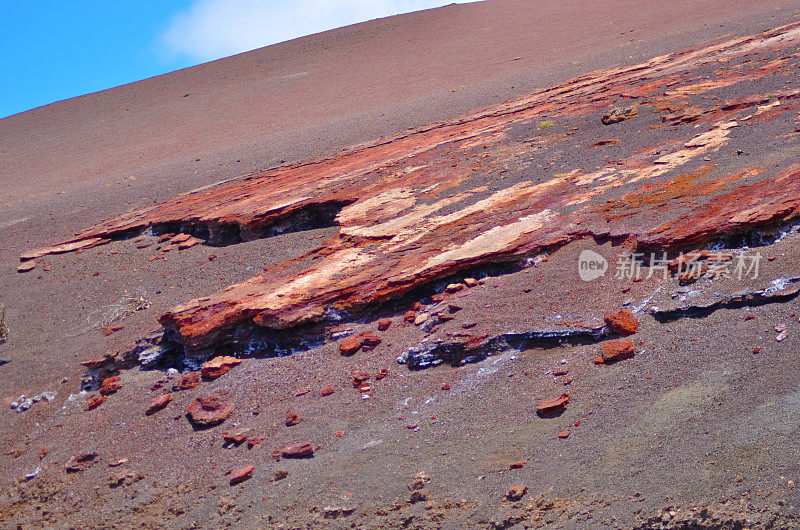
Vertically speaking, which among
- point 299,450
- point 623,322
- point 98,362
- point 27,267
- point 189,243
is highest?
point 27,267

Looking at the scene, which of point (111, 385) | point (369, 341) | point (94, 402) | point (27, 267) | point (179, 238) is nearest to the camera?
point (369, 341)

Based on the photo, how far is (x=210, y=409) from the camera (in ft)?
15.5

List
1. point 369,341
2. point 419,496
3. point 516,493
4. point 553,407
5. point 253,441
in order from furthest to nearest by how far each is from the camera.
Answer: point 369,341, point 253,441, point 553,407, point 419,496, point 516,493

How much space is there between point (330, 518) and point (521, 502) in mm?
1085

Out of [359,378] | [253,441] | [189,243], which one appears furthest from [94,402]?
[189,243]

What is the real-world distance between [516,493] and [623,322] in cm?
153

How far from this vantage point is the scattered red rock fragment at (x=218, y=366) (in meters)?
5.16

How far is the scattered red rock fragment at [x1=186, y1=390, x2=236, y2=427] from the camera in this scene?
4641mm

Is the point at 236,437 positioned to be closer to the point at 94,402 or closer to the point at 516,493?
the point at 94,402

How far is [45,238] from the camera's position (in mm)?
10328

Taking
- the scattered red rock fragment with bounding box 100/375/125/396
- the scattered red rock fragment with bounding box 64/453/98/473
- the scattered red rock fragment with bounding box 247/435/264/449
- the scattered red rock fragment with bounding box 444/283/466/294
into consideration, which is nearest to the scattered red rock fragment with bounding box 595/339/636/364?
the scattered red rock fragment with bounding box 444/283/466/294

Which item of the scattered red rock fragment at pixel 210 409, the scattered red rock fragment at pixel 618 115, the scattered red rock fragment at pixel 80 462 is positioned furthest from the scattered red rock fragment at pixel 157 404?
the scattered red rock fragment at pixel 618 115

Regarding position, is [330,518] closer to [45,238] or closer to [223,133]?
[45,238]

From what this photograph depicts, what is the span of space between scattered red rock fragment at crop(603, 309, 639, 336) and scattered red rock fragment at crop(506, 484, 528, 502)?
1.42 m
